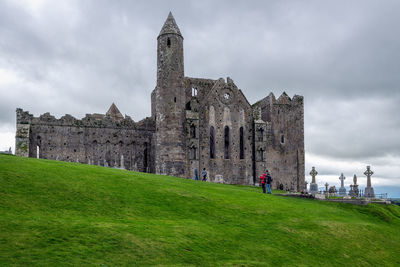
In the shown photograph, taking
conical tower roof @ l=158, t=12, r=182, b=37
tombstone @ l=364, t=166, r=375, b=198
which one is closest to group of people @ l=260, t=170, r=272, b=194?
tombstone @ l=364, t=166, r=375, b=198

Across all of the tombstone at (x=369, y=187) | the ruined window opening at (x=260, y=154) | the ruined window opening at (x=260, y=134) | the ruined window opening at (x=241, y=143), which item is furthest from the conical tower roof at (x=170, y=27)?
the tombstone at (x=369, y=187)

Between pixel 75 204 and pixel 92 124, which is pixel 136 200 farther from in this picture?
pixel 92 124

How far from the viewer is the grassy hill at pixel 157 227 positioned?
12172 millimetres

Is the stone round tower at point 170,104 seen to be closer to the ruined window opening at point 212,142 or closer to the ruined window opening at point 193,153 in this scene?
the ruined window opening at point 193,153

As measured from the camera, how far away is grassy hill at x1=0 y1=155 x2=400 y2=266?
39.9 feet

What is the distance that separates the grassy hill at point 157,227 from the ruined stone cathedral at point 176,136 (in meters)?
21.2

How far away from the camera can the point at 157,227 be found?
1501cm

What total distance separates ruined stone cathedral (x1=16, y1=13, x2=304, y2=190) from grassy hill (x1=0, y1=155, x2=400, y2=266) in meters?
21.2

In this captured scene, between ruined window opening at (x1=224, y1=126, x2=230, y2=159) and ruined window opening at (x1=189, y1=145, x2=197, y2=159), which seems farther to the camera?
ruined window opening at (x1=224, y1=126, x2=230, y2=159)

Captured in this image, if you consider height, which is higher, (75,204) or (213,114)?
(213,114)

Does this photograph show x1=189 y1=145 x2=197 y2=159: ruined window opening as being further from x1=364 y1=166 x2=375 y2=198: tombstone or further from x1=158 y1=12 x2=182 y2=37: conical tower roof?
x1=364 y1=166 x2=375 y2=198: tombstone

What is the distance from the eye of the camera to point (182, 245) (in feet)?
44.9

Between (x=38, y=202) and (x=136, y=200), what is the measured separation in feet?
14.8

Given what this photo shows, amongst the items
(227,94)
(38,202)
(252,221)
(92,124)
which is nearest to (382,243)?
(252,221)
